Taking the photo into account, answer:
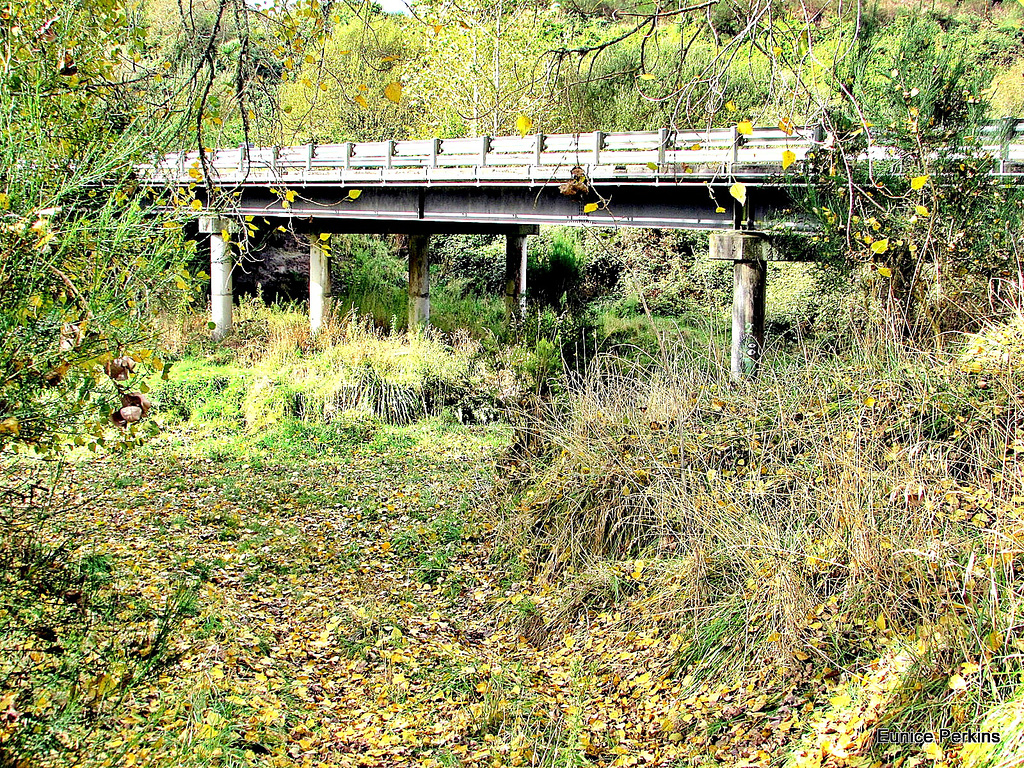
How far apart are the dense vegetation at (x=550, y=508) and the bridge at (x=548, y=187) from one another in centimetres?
201

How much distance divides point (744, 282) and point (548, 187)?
434 cm

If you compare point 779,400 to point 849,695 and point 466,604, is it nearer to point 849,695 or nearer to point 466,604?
point 849,695

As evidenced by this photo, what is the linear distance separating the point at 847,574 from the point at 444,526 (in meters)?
5.42

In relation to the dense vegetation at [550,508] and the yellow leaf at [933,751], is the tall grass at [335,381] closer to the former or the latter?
the dense vegetation at [550,508]

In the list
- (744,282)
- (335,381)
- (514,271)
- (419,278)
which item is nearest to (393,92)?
(744,282)

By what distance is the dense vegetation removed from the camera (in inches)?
173

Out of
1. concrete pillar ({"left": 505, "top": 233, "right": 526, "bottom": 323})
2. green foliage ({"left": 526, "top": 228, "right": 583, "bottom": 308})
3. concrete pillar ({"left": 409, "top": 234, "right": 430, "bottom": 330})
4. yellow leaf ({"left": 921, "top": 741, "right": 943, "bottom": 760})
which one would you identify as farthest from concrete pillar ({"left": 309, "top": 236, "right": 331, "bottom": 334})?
yellow leaf ({"left": 921, "top": 741, "right": 943, "bottom": 760})

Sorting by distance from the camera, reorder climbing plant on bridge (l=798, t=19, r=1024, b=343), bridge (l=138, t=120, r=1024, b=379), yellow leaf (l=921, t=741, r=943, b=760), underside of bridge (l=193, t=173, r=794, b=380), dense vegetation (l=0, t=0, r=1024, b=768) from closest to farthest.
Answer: yellow leaf (l=921, t=741, r=943, b=760) < dense vegetation (l=0, t=0, r=1024, b=768) < climbing plant on bridge (l=798, t=19, r=1024, b=343) < bridge (l=138, t=120, r=1024, b=379) < underside of bridge (l=193, t=173, r=794, b=380)

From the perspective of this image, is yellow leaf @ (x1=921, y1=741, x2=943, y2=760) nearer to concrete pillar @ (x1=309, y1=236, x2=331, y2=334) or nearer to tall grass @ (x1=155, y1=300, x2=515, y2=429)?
tall grass @ (x1=155, y1=300, x2=515, y2=429)

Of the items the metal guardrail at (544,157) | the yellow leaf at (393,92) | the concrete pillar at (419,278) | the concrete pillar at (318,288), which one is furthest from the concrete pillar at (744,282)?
the yellow leaf at (393,92)

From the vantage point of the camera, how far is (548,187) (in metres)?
17.6

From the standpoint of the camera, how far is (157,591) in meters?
7.96

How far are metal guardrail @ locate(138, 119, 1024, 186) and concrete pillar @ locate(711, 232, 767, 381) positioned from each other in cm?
141

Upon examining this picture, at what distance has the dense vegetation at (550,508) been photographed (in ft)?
14.5
